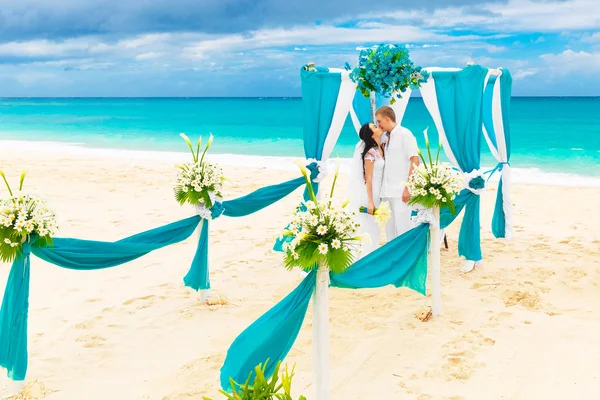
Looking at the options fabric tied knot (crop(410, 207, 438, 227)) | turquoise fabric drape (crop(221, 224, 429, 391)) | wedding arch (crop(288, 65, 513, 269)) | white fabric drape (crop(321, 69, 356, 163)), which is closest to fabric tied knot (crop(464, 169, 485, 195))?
wedding arch (crop(288, 65, 513, 269))

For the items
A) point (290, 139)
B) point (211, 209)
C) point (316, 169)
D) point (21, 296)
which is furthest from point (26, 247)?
point (290, 139)

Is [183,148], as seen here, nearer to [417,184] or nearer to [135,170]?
[135,170]

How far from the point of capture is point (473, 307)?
583 cm

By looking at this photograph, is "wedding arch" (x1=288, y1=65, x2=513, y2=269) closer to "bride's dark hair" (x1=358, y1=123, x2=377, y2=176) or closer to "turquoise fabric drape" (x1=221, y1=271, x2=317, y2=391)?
"bride's dark hair" (x1=358, y1=123, x2=377, y2=176)

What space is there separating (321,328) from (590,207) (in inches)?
312

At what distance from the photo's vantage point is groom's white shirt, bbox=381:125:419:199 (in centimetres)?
593

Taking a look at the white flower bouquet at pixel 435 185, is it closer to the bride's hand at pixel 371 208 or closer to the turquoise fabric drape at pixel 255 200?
the bride's hand at pixel 371 208

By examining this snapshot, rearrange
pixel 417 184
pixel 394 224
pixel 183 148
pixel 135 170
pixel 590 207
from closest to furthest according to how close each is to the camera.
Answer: pixel 417 184, pixel 394 224, pixel 590 207, pixel 135 170, pixel 183 148

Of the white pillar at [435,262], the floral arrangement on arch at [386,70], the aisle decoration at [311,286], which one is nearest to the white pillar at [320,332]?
the aisle decoration at [311,286]

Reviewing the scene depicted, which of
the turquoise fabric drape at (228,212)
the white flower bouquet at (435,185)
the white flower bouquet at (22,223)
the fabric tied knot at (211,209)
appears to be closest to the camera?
Result: the white flower bouquet at (22,223)

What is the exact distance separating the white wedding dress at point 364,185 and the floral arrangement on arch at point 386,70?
62 cm

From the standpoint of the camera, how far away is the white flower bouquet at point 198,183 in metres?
5.61

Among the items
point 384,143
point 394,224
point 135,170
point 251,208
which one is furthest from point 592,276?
point 135,170

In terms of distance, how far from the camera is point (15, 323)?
4.44m
